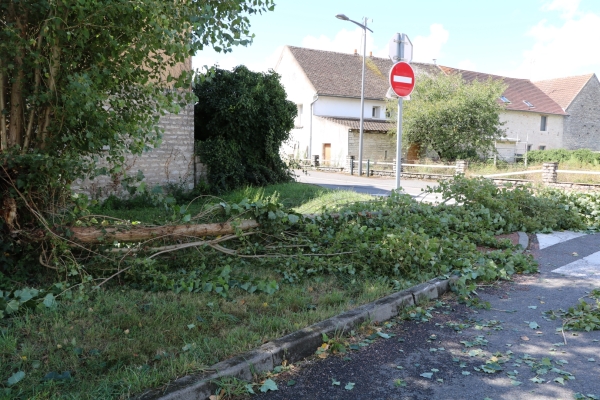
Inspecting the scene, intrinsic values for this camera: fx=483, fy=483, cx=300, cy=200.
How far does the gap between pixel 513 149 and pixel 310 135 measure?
18.2 metres

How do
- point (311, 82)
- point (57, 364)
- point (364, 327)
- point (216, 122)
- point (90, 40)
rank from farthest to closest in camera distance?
point (311, 82) → point (216, 122) → point (90, 40) → point (364, 327) → point (57, 364)

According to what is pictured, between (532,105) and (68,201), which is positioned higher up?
(532,105)

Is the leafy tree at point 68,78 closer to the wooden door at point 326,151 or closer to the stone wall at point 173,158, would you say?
the stone wall at point 173,158

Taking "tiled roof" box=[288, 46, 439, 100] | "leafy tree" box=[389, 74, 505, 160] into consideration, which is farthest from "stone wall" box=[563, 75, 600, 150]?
"leafy tree" box=[389, 74, 505, 160]

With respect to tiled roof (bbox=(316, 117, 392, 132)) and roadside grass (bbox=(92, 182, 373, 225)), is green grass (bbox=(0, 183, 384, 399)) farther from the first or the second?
tiled roof (bbox=(316, 117, 392, 132))

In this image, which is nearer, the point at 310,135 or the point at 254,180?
the point at 254,180

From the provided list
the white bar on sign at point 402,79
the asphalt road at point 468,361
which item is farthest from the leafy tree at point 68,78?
the white bar on sign at point 402,79

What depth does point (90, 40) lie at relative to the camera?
4938mm

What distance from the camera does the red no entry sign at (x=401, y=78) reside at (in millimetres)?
8336

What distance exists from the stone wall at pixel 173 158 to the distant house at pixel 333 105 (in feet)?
75.2

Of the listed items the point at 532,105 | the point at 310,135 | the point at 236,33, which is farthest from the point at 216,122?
the point at 532,105

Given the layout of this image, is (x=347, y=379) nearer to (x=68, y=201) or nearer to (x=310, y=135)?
(x=68, y=201)

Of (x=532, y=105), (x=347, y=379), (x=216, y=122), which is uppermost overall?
(x=532, y=105)

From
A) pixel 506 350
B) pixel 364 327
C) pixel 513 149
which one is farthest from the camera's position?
pixel 513 149
